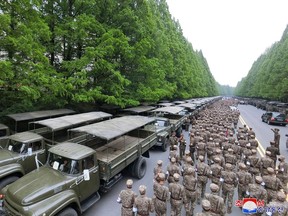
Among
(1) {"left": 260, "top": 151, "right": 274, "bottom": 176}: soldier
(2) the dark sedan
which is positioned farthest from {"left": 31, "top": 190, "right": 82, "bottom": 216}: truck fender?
(2) the dark sedan

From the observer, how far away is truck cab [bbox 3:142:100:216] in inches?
179

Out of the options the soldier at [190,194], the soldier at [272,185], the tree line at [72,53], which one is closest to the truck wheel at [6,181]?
the tree line at [72,53]

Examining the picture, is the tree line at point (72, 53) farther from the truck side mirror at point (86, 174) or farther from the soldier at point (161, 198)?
the soldier at point (161, 198)

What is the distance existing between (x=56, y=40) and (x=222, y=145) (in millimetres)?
13426

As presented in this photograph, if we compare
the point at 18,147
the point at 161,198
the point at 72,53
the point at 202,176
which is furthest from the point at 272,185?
the point at 72,53

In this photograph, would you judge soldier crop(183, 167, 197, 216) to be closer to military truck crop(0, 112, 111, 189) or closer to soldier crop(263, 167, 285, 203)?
soldier crop(263, 167, 285, 203)

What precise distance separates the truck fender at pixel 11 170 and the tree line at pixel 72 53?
14.2 ft

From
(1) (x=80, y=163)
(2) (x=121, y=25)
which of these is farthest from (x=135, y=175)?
(2) (x=121, y=25)

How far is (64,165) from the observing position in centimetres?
568

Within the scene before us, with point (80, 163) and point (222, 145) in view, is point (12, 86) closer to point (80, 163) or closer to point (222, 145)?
point (80, 163)

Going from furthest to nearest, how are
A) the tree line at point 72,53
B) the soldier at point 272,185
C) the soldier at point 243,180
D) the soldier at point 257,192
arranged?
the tree line at point 72,53
the soldier at point 243,180
the soldier at point 272,185
the soldier at point 257,192

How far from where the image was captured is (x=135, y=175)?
333 inches

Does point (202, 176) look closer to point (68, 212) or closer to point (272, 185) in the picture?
point (272, 185)

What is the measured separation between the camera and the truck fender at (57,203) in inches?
174
